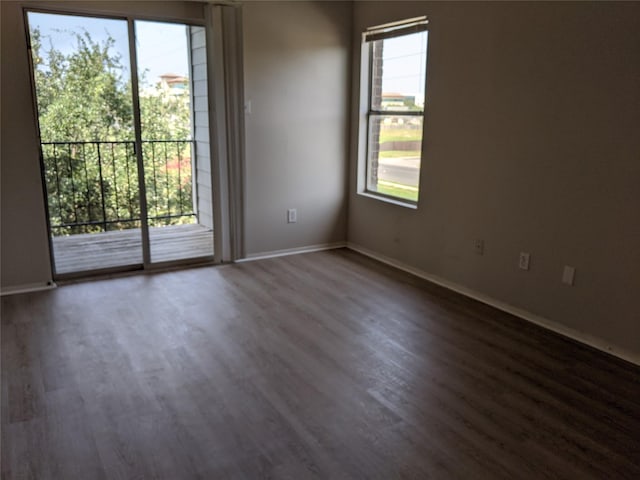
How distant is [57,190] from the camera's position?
13.5 ft

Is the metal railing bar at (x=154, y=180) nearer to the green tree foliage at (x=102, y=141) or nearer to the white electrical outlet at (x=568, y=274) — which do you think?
the green tree foliage at (x=102, y=141)

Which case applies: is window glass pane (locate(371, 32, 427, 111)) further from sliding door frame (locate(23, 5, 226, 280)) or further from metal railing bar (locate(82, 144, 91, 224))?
metal railing bar (locate(82, 144, 91, 224))

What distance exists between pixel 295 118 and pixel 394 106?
892 mm

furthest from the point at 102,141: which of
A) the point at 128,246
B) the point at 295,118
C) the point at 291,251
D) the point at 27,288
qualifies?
the point at 291,251

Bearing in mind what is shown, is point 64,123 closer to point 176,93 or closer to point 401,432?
point 176,93

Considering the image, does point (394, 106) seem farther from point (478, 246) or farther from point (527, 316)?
point (527, 316)

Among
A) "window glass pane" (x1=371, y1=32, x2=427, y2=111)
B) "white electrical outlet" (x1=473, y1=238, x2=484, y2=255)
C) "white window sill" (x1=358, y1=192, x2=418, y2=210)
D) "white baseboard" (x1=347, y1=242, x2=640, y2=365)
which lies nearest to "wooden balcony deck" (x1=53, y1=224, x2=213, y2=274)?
"white window sill" (x1=358, y1=192, x2=418, y2=210)

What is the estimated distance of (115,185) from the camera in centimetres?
441

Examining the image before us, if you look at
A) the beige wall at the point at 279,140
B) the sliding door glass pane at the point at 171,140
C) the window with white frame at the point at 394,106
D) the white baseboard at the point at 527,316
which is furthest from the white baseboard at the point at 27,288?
the window with white frame at the point at 394,106

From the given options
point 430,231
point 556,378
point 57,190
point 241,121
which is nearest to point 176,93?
point 241,121

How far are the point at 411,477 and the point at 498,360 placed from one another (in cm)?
113

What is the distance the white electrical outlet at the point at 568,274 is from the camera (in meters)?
3.02

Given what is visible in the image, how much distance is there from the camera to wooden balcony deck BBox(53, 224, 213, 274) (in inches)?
170

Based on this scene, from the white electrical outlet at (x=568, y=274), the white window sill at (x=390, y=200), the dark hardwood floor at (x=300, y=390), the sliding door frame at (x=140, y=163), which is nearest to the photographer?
the dark hardwood floor at (x=300, y=390)
